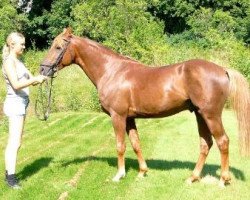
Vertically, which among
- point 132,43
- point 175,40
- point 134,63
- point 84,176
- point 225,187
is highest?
point 134,63

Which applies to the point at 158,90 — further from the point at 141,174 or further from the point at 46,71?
the point at 46,71

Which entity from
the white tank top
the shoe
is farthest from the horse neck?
the shoe

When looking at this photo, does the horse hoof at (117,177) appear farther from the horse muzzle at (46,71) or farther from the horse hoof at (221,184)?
the horse muzzle at (46,71)

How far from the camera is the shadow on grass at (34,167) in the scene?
7266 mm

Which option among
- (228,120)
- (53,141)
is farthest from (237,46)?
(53,141)

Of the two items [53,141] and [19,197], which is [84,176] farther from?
[53,141]

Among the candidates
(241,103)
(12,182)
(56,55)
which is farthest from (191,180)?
(56,55)

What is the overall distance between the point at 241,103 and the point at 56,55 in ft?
9.32

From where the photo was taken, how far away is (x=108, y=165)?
7.72m

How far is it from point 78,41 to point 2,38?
23499 mm

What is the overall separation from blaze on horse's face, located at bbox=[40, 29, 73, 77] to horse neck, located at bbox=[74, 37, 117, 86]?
0.60 feet

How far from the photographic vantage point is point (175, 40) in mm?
41000

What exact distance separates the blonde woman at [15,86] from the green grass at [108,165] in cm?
74

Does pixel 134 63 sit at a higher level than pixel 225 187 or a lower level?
higher
